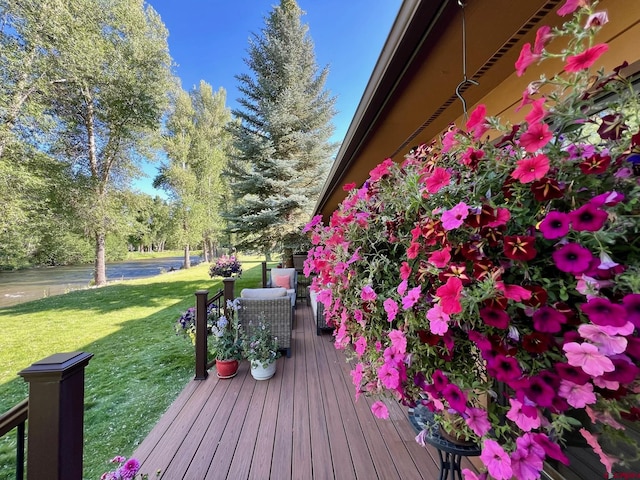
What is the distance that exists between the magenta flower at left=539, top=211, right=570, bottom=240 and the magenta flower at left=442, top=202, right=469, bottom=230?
0.13 meters

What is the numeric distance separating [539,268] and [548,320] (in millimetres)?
105

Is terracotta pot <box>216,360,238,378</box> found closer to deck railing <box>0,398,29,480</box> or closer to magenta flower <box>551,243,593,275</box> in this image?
deck railing <box>0,398,29,480</box>

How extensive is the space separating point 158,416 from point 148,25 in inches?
485

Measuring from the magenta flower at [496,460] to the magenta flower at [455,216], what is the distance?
488 millimetres

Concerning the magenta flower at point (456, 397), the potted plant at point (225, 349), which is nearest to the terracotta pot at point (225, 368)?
the potted plant at point (225, 349)

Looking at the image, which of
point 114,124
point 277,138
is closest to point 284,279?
point 277,138

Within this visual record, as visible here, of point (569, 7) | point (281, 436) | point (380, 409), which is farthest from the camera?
point (281, 436)

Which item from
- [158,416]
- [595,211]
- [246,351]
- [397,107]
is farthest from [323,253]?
[158,416]

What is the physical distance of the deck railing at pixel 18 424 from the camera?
102cm

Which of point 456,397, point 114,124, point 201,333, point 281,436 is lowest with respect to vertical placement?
point 281,436

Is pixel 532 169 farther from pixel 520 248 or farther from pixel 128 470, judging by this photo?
pixel 128 470

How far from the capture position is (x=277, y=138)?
30.2 feet

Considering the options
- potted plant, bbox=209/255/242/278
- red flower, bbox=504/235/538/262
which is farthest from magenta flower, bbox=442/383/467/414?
potted plant, bbox=209/255/242/278

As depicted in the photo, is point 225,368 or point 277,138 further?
point 277,138
